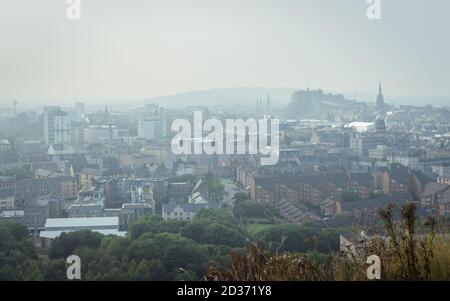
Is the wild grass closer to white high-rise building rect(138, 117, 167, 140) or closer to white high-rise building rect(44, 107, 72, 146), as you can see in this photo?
white high-rise building rect(44, 107, 72, 146)

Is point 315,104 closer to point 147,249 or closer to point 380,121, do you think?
point 380,121

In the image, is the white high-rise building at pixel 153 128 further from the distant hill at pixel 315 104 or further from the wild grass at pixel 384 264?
the wild grass at pixel 384 264

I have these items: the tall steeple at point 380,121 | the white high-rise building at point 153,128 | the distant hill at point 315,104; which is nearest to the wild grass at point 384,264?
the distant hill at point 315,104

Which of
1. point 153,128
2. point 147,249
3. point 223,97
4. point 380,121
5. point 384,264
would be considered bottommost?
point 147,249

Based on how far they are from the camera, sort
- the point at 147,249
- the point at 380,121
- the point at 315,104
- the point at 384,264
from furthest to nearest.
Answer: the point at 315,104 → the point at 380,121 → the point at 147,249 → the point at 384,264

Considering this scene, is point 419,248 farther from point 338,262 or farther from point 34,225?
point 34,225

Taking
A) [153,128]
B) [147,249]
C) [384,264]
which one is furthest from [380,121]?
[384,264]

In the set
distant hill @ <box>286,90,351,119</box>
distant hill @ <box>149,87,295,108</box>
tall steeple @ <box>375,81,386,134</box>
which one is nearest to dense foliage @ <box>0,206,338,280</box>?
distant hill @ <box>149,87,295,108</box>
